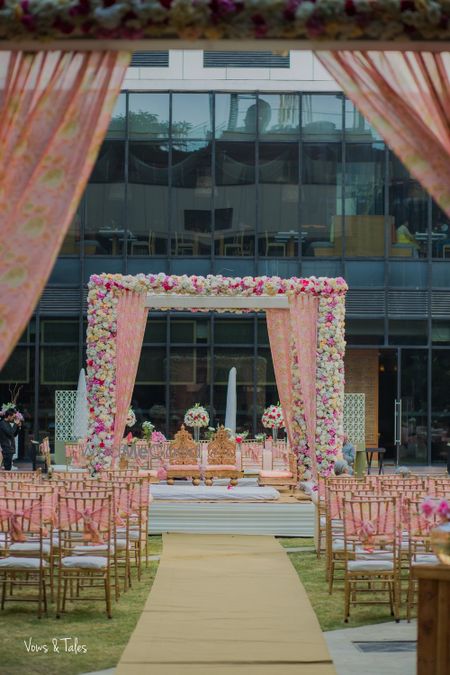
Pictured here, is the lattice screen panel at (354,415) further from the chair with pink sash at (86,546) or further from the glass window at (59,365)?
the chair with pink sash at (86,546)

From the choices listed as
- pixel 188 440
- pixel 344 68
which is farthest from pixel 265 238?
pixel 344 68

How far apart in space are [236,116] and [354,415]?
7787mm

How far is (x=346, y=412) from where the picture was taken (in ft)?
78.7

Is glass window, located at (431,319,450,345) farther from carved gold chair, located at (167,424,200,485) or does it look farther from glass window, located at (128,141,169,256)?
carved gold chair, located at (167,424,200,485)

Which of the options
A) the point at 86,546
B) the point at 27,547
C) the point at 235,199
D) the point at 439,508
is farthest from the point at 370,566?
the point at 235,199

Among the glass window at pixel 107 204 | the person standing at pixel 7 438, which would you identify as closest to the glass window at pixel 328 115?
the glass window at pixel 107 204

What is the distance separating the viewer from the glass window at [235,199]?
26.9 meters

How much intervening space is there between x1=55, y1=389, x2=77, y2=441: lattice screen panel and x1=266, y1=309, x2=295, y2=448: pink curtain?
7.20 metres

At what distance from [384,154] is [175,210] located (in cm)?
492

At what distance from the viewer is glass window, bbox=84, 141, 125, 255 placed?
26.9 m

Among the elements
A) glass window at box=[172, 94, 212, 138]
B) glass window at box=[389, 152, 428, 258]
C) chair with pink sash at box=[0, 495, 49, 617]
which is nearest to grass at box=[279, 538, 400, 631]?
chair with pink sash at box=[0, 495, 49, 617]

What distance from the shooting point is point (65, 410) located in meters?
25.2

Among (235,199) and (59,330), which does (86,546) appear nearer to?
(59,330)

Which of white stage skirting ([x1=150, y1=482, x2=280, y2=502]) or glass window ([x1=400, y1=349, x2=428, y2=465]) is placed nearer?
white stage skirting ([x1=150, y1=482, x2=280, y2=502])
